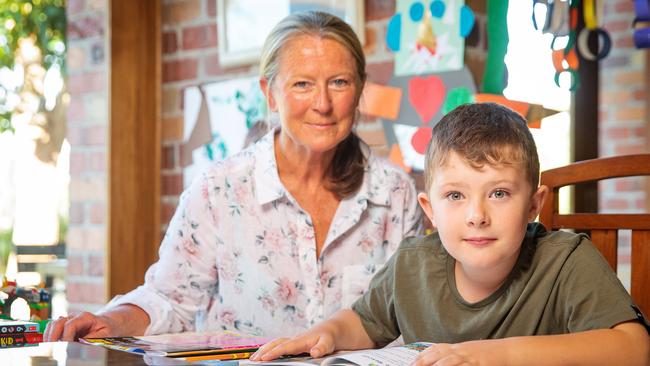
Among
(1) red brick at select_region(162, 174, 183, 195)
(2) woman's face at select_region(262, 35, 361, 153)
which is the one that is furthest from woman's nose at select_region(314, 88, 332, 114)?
(1) red brick at select_region(162, 174, 183, 195)

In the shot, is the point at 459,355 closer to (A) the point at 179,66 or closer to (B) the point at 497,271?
(B) the point at 497,271

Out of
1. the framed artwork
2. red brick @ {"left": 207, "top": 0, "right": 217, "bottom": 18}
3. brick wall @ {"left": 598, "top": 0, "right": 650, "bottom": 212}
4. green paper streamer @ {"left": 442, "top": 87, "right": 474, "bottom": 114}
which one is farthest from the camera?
brick wall @ {"left": 598, "top": 0, "right": 650, "bottom": 212}

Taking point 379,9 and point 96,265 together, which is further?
point 96,265

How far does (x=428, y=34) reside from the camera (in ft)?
7.52

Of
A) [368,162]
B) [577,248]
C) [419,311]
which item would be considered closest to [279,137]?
[368,162]

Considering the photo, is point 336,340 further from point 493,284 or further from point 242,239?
point 242,239

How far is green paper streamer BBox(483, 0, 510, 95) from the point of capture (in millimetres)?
2268

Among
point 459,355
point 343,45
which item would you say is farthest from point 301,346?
point 343,45

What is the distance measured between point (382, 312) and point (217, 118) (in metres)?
1.48

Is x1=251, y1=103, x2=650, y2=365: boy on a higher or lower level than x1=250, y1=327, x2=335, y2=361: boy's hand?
higher

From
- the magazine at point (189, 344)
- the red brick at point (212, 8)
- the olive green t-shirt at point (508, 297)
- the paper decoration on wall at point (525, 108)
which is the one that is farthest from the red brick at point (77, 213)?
the olive green t-shirt at point (508, 297)

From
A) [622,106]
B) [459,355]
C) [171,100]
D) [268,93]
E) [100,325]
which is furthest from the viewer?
[622,106]

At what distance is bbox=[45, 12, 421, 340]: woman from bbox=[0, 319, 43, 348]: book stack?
0.59 m

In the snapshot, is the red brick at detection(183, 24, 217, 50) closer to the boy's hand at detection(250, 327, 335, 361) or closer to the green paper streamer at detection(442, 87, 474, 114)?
the green paper streamer at detection(442, 87, 474, 114)
